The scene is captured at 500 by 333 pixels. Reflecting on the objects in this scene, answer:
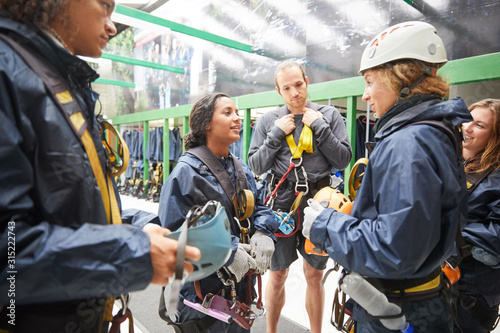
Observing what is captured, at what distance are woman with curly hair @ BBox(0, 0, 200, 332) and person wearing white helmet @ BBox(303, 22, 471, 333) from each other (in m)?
0.68

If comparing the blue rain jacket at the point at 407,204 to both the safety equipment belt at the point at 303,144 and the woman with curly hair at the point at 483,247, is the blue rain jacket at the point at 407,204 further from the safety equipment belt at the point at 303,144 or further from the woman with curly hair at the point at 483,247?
the safety equipment belt at the point at 303,144

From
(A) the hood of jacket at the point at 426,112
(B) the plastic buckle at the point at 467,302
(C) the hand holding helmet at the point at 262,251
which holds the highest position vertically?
(A) the hood of jacket at the point at 426,112

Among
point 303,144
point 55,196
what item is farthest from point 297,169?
point 55,196

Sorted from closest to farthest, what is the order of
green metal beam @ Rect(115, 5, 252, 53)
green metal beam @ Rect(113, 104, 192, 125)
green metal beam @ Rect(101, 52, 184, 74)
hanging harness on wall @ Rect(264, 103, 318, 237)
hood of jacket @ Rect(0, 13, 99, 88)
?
hood of jacket @ Rect(0, 13, 99, 88), hanging harness on wall @ Rect(264, 103, 318, 237), green metal beam @ Rect(115, 5, 252, 53), green metal beam @ Rect(101, 52, 184, 74), green metal beam @ Rect(113, 104, 192, 125)

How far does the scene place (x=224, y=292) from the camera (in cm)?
160

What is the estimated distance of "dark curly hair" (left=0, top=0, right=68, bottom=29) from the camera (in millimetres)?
738

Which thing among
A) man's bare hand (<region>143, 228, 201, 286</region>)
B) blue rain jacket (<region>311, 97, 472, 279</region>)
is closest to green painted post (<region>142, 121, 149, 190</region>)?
blue rain jacket (<region>311, 97, 472, 279</region>)

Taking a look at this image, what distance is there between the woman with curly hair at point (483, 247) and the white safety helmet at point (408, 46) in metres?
0.96

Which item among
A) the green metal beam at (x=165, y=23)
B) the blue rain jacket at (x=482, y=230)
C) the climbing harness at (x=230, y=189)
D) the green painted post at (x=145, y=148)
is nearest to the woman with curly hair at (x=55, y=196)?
the climbing harness at (x=230, y=189)

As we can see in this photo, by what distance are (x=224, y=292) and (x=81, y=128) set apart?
1158 millimetres

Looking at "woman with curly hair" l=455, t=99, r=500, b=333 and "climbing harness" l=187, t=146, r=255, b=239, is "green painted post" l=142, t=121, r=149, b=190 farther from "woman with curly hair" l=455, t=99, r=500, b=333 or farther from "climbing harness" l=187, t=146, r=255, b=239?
"woman with curly hair" l=455, t=99, r=500, b=333

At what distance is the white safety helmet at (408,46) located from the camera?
126cm

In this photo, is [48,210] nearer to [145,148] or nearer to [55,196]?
[55,196]

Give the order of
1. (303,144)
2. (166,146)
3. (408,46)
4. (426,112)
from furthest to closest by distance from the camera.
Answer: (166,146) → (303,144) → (408,46) → (426,112)
